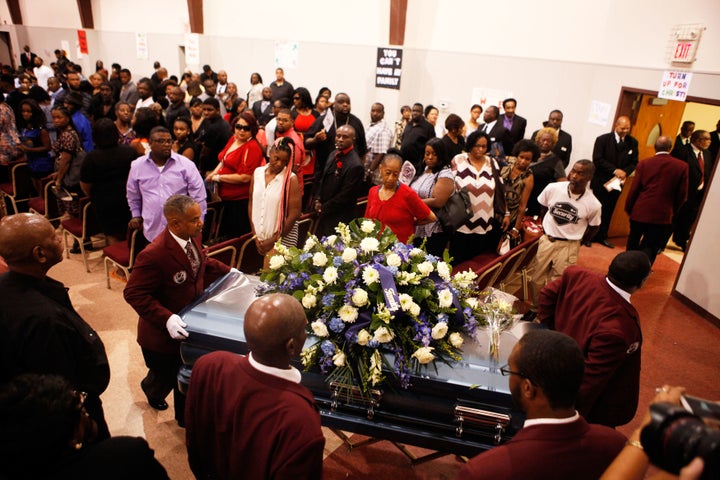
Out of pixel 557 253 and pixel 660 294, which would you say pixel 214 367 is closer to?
pixel 557 253

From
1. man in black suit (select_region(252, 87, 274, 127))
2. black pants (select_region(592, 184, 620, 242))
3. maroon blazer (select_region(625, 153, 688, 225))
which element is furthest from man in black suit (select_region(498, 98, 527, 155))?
man in black suit (select_region(252, 87, 274, 127))

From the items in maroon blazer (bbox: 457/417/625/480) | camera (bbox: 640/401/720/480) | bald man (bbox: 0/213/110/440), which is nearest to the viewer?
camera (bbox: 640/401/720/480)

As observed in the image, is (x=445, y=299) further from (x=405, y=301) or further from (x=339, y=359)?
(x=339, y=359)

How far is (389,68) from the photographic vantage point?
9.73m

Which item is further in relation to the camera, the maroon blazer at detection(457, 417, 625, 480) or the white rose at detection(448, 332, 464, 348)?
the white rose at detection(448, 332, 464, 348)

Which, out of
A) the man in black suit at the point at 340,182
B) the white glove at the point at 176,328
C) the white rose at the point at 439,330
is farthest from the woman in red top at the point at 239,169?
the white rose at the point at 439,330

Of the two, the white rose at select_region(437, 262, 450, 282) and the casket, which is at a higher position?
the white rose at select_region(437, 262, 450, 282)

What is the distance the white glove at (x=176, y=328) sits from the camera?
2.50 metres

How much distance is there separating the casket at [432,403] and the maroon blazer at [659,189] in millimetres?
4200

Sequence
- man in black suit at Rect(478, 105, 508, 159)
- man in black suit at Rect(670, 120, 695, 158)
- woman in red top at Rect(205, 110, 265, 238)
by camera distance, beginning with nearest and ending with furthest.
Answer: woman in red top at Rect(205, 110, 265, 238)
man in black suit at Rect(670, 120, 695, 158)
man in black suit at Rect(478, 105, 508, 159)

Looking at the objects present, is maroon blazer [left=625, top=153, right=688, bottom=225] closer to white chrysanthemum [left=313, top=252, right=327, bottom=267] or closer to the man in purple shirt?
white chrysanthemum [left=313, top=252, right=327, bottom=267]

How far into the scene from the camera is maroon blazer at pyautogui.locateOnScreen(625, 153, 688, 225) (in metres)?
5.50

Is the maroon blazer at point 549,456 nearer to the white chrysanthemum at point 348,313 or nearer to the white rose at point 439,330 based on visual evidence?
the white rose at point 439,330

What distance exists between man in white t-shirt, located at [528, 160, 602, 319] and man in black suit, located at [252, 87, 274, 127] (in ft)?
17.0
